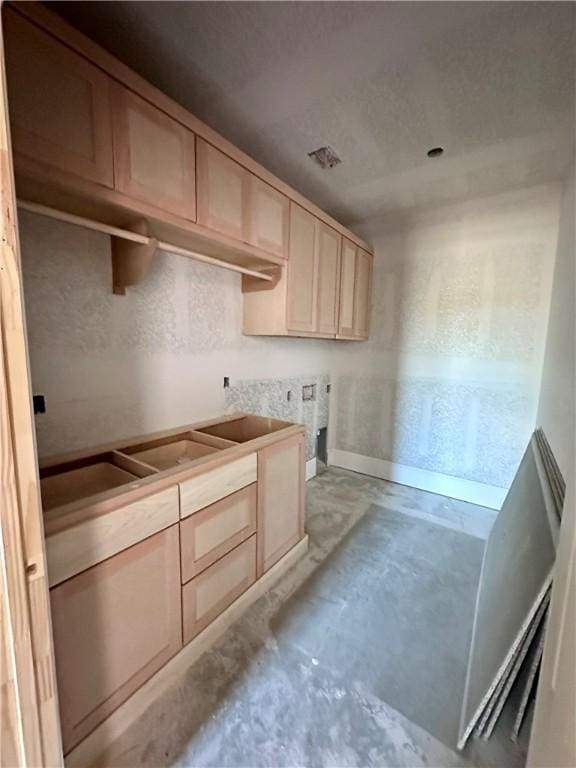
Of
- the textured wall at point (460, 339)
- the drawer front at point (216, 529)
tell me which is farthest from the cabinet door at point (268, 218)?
the textured wall at point (460, 339)

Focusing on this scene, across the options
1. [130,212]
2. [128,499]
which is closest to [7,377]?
[128,499]

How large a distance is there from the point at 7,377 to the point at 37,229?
1078 millimetres

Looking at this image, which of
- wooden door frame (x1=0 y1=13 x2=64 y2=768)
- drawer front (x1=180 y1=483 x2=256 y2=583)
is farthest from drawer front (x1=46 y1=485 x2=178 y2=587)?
wooden door frame (x1=0 y1=13 x2=64 y2=768)

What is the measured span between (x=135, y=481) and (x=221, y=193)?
4.64 feet

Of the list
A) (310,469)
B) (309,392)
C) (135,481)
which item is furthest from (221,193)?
(310,469)

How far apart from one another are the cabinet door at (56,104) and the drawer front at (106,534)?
46.9 inches

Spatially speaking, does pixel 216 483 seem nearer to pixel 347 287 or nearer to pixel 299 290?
pixel 299 290

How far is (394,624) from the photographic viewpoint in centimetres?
168

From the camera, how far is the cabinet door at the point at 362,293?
306 cm

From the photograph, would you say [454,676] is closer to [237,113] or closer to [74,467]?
[74,467]

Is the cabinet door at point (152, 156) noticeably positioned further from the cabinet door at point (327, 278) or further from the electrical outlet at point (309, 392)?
the electrical outlet at point (309, 392)

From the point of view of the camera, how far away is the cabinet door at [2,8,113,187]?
955 millimetres

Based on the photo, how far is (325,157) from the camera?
6.77 feet

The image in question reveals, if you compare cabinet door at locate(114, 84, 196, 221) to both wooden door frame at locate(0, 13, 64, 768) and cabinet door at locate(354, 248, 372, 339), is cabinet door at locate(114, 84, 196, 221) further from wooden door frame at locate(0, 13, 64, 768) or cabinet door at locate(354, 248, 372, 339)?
cabinet door at locate(354, 248, 372, 339)
